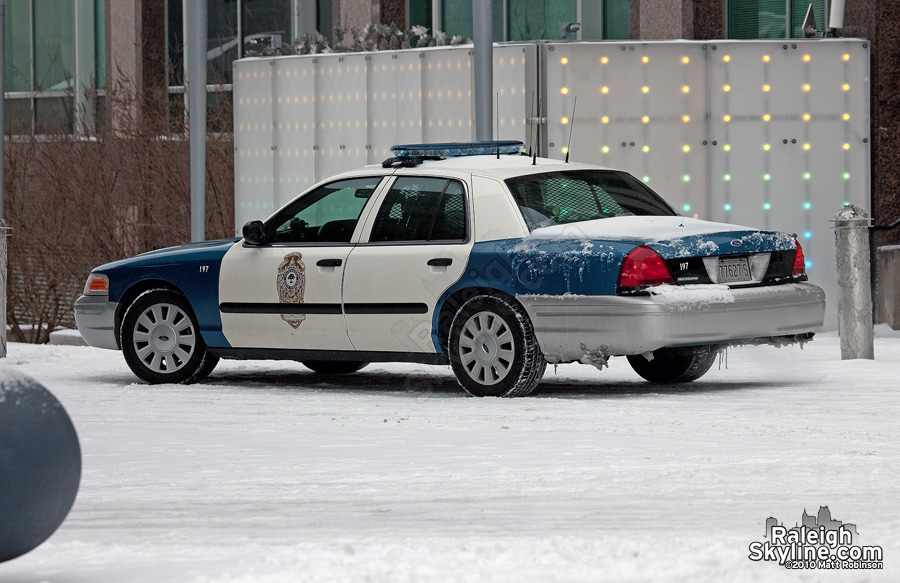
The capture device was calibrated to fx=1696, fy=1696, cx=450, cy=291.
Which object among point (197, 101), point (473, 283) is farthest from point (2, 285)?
point (473, 283)

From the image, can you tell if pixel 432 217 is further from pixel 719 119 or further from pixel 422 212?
pixel 719 119

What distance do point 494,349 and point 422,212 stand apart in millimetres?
1167

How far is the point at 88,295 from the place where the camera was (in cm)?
1302

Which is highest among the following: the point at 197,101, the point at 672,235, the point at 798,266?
the point at 197,101

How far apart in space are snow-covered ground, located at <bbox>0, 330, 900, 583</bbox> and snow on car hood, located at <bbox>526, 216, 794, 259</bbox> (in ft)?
3.19

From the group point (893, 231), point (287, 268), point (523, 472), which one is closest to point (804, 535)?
point (523, 472)

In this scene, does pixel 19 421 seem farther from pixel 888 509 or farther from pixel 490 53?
pixel 490 53

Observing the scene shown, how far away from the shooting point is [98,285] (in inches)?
508

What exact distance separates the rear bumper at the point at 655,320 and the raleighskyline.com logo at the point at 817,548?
412 centimetres

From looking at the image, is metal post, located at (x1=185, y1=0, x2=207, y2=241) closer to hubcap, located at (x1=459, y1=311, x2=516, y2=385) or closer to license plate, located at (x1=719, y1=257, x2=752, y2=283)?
hubcap, located at (x1=459, y1=311, x2=516, y2=385)

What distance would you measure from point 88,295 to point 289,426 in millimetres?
3759

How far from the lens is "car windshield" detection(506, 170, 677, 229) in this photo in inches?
439

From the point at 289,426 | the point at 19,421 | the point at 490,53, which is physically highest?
the point at 490,53

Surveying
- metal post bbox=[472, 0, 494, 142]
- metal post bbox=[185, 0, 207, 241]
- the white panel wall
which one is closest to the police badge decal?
metal post bbox=[472, 0, 494, 142]
